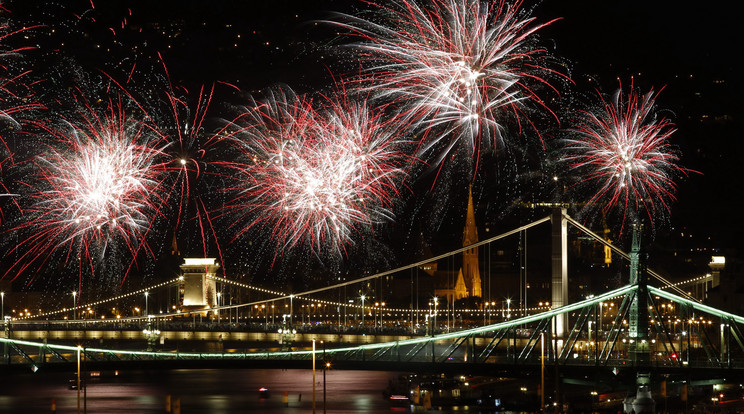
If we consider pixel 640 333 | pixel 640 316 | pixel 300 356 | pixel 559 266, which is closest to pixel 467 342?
pixel 559 266

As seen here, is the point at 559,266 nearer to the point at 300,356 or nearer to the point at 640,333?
the point at 640,333

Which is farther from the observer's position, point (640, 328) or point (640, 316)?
point (640, 328)

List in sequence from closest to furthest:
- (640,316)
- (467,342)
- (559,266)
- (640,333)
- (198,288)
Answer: (640,316), (640,333), (467,342), (559,266), (198,288)

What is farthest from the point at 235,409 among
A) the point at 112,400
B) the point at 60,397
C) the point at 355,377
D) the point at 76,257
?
the point at 76,257

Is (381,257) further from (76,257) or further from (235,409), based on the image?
(235,409)

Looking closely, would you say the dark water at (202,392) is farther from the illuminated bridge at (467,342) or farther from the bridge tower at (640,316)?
the bridge tower at (640,316)
